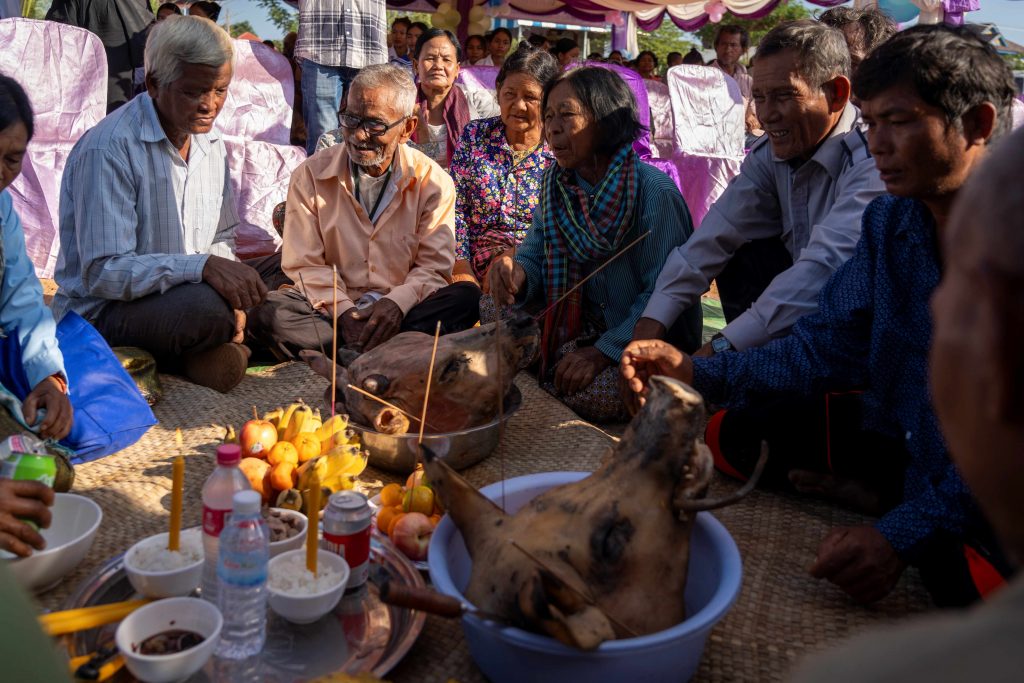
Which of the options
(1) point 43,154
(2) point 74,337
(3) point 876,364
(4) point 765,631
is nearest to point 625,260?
(3) point 876,364

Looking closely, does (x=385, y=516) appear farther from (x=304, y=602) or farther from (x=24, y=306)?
(x=24, y=306)

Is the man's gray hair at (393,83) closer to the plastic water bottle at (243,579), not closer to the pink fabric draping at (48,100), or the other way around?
the plastic water bottle at (243,579)

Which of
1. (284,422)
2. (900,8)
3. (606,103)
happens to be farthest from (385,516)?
(900,8)

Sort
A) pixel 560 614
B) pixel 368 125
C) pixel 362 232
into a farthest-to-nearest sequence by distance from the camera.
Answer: pixel 362 232
pixel 368 125
pixel 560 614

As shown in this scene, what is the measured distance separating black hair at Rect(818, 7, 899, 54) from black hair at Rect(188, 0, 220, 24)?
239 inches

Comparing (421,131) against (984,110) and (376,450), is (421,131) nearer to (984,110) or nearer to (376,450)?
(376,450)

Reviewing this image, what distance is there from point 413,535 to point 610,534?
682 mm

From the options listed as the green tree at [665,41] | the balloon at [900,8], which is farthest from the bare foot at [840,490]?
the green tree at [665,41]

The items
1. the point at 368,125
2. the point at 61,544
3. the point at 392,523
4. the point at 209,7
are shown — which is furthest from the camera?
the point at 209,7

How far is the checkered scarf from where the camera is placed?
3414 millimetres

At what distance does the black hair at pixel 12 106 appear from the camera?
2359 mm

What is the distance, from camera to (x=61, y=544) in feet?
6.63

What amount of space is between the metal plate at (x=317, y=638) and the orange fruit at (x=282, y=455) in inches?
22.9

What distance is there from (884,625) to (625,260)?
6.21 feet
